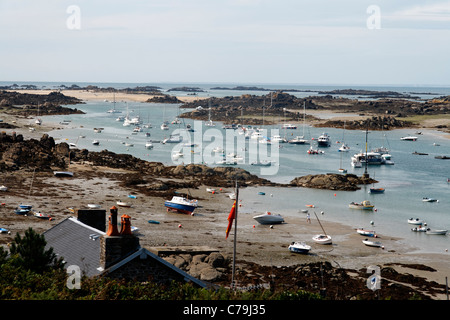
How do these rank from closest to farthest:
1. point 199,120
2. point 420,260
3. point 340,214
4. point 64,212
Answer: point 420,260, point 64,212, point 340,214, point 199,120

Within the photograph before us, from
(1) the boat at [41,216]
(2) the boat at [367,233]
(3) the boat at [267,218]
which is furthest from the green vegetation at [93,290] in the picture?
(2) the boat at [367,233]

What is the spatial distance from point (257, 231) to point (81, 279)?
26209 mm

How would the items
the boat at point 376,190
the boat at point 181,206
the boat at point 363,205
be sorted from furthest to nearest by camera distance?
1. the boat at point 376,190
2. the boat at point 363,205
3. the boat at point 181,206

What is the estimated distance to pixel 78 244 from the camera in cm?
1967

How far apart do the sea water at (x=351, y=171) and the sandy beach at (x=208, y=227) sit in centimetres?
231

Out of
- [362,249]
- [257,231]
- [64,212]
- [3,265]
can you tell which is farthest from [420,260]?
[3,265]

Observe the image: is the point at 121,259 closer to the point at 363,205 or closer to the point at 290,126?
the point at 363,205

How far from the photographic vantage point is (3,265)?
16188 millimetres

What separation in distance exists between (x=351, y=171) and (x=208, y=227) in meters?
38.5

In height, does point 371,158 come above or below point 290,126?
below

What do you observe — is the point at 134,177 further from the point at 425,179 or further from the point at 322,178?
the point at 425,179

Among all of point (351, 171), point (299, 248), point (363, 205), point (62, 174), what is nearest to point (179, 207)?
point (299, 248)

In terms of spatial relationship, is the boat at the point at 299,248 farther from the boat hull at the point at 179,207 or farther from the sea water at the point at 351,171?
the boat hull at the point at 179,207

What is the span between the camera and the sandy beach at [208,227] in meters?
34.6
